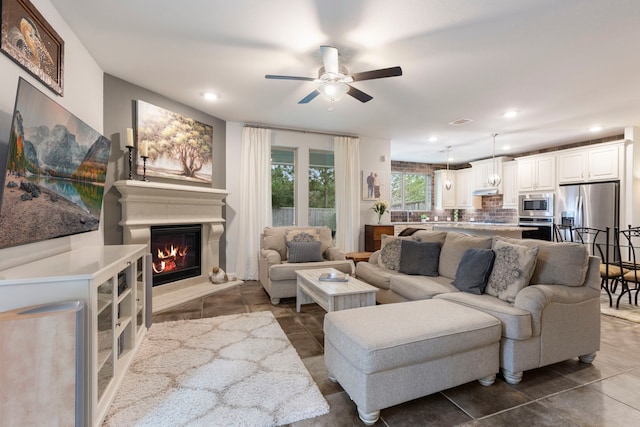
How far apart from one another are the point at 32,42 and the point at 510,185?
322 inches

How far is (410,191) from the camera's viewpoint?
853 centimetres

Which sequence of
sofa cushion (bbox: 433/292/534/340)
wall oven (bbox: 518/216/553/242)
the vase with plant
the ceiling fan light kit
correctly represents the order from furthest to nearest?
the vase with plant < wall oven (bbox: 518/216/553/242) < the ceiling fan light kit < sofa cushion (bbox: 433/292/534/340)

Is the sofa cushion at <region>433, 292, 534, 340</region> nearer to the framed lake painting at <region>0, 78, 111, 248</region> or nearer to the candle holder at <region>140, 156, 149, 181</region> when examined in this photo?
the framed lake painting at <region>0, 78, 111, 248</region>

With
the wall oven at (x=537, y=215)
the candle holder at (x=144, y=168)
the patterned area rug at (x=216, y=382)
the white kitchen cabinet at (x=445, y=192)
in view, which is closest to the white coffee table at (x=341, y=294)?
the patterned area rug at (x=216, y=382)

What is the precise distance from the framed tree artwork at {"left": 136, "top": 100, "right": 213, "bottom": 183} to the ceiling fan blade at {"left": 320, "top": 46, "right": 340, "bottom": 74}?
2.36 meters

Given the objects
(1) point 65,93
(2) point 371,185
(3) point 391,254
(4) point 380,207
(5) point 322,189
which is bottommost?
(3) point 391,254

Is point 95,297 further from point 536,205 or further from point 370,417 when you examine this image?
point 536,205

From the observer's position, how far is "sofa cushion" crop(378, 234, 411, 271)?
3500 mm

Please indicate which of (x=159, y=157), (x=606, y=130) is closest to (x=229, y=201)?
(x=159, y=157)

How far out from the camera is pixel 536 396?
184 centimetres

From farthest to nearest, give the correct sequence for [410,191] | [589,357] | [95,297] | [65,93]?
[410,191] < [65,93] < [589,357] < [95,297]

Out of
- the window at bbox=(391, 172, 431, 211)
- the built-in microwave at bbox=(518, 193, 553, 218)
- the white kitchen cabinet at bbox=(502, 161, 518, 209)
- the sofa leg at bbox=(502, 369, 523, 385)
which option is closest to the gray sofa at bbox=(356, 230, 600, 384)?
the sofa leg at bbox=(502, 369, 523, 385)

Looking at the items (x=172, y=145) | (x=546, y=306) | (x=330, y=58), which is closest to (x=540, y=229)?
(x=546, y=306)

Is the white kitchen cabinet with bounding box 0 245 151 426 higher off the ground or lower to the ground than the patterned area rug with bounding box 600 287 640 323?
higher
